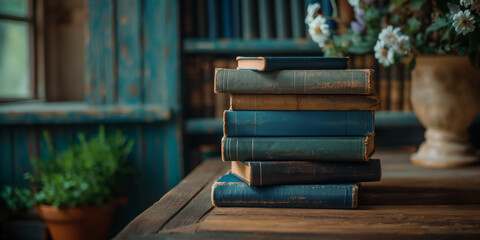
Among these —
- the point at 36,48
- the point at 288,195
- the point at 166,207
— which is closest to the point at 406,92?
the point at 288,195

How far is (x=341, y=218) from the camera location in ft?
2.50

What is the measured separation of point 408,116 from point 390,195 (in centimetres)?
84

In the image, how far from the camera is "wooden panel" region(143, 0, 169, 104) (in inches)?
68.1

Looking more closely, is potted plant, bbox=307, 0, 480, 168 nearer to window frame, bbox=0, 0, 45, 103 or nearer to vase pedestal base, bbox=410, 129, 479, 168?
vase pedestal base, bbox=410, 129, 479, 168

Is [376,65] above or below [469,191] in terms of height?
above

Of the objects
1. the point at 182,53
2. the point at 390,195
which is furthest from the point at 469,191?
the point at 182,53

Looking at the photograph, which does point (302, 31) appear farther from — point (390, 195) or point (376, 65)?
point (390, 195)

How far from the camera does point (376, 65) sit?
1688mm

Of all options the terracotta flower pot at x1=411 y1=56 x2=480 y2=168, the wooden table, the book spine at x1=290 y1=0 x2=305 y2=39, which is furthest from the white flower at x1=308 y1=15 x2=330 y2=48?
the wooden table

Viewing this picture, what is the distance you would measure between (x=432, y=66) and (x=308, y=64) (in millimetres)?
569

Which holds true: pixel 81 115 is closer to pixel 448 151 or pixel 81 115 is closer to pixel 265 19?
pixel 265 19

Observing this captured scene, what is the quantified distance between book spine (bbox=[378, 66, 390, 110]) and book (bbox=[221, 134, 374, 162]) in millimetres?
937

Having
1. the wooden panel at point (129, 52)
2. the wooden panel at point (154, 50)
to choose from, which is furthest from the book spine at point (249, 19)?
the wooden panel at point (129, 52)

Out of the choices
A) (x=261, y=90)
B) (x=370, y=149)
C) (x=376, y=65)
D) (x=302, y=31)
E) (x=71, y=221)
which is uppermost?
(x=302, y=31)
